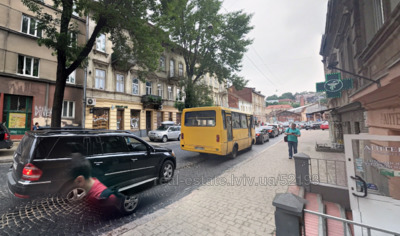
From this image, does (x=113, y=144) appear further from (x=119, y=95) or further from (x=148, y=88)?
(x=148, y=88)

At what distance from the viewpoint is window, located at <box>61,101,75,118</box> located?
45.5 feet

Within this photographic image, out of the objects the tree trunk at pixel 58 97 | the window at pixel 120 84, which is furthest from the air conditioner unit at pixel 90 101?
the tree trunk at pixel 58 97

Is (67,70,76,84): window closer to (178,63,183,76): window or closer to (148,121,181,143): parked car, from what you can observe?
(148,121,181,143): parked car

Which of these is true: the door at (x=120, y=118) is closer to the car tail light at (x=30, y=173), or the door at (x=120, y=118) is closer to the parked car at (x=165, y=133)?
the parked car at (x=165, y=133)

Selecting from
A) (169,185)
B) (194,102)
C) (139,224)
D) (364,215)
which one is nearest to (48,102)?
(194,102)

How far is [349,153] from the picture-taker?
2.76m

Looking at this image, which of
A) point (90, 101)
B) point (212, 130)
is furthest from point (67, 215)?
point (90, 101)

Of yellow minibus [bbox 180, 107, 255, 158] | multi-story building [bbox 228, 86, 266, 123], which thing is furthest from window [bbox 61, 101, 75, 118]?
multi-story building [bbox 228, 86, 266, 123]

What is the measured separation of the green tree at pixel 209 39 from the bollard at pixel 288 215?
641 inches

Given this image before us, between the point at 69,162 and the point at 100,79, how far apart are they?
15.1 m

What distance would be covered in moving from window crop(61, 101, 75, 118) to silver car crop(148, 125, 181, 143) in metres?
6.74

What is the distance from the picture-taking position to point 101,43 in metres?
16.1

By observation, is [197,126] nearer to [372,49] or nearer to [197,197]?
[197,197]

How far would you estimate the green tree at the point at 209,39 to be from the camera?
1697cm
